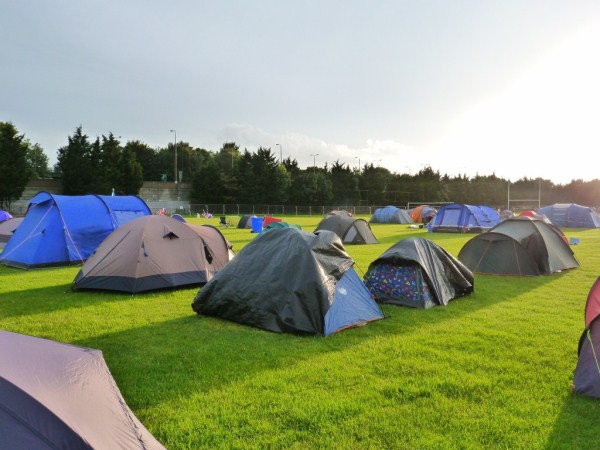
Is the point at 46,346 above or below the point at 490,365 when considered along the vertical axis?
above

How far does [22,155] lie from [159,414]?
50.1m

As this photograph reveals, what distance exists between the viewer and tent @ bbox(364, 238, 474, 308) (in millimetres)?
8672

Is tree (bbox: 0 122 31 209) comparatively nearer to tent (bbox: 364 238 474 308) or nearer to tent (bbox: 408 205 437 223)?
tent (bbox: 408 205 437 223)

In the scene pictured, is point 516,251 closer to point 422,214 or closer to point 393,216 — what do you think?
point 393,216

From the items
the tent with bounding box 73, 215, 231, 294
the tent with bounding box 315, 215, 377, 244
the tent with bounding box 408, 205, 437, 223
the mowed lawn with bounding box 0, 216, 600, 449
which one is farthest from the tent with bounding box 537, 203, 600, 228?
the tent with bounding box 73, 215, 231, 294

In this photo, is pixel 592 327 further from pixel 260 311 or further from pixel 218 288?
pixel 218 288

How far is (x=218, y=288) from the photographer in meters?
7.75

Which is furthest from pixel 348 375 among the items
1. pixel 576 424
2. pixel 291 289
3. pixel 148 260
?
pixel 148 260

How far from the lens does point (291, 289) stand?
271 inches

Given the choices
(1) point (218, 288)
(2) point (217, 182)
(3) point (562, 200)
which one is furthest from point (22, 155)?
(3) point (562, 200)

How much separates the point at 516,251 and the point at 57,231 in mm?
13506

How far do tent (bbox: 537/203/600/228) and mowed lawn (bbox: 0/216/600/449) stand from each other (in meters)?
30.2

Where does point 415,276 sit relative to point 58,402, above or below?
below

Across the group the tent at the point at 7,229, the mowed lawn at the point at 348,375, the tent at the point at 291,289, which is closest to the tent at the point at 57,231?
the tent at the point at 7,229
